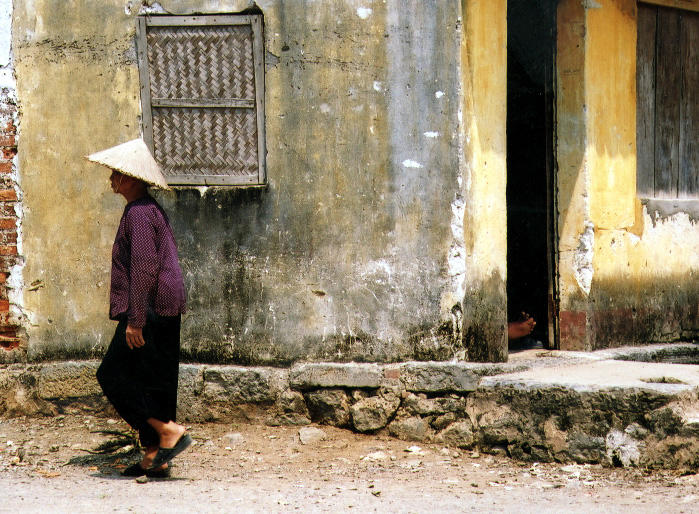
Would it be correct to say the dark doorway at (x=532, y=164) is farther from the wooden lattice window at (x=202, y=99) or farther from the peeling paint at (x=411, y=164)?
the wooden lattice window at (x=202, y=99)

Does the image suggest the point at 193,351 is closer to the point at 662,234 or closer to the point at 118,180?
the point at 118,180

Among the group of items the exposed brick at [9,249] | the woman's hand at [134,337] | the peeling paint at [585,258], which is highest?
the exposed brick at [9,249]

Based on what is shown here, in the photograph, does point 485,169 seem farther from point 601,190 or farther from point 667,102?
point 667,102

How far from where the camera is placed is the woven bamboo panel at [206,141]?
5695mm

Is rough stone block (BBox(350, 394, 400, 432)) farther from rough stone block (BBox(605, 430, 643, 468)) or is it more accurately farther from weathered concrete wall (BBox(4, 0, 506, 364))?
rough stone block (BBox(605, 430, 643, 468))

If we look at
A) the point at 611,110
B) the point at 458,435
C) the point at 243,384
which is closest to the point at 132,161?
the point at 243,384

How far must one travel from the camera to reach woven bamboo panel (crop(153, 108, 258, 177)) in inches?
224

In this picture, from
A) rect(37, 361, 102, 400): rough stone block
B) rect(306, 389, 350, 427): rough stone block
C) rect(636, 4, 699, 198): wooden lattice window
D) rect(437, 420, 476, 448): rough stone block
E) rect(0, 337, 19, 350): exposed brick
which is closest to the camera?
rect(437, 420, 476, 448): rough stone block

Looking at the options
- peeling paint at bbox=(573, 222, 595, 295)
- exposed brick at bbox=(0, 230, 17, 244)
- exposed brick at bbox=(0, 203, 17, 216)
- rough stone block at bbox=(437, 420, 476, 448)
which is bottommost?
rough stone block at bbox=(437, 420, 476, 448)

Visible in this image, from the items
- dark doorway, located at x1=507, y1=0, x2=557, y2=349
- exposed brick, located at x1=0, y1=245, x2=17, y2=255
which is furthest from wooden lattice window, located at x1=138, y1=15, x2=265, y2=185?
dark doorway, located at x1=507, y1=0, x2=557, y2=349

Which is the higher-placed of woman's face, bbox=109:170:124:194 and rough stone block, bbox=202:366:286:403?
woman's face, bbox=109:170:124:194

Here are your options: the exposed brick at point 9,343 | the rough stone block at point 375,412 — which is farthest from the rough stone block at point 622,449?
the exposed brick at point 9,343

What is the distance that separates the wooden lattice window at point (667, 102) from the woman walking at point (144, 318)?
3.69 m

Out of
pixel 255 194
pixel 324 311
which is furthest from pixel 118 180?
pixel 324 311
